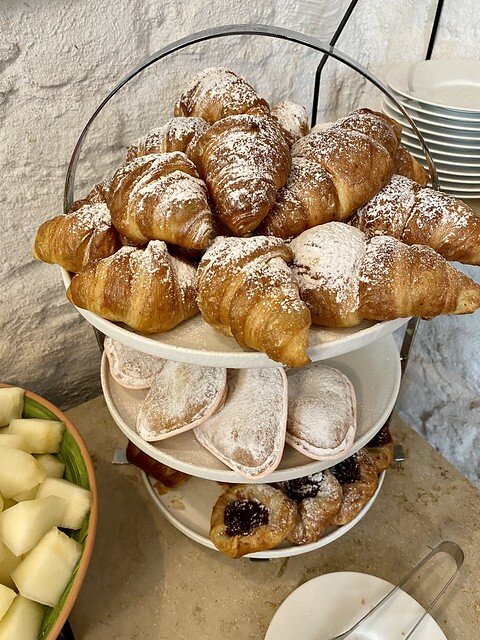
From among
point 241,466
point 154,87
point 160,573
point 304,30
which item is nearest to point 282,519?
point 241,466

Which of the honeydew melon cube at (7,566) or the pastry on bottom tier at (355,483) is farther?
the pastry on bottom tier at (355,483)

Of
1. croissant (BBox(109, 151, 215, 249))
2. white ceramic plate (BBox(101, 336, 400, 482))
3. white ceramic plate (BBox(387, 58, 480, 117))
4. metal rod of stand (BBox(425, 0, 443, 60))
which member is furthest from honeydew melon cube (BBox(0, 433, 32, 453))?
metal rod of stand (BBox(425, 0, 443, 60))

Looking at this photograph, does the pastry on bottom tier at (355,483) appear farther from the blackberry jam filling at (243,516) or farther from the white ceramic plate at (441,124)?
the white ceramic plate at (441,124)

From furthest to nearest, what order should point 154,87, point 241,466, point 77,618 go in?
point 154,87 < point 77,618 < point 241,466

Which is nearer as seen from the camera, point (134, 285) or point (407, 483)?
point (134, 285)

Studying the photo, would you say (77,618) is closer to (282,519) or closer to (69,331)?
(282,519)

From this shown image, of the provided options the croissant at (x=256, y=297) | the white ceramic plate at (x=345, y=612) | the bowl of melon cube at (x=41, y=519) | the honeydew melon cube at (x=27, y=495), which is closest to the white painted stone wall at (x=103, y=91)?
the bowl of melon cube at (x=41, y=519)
